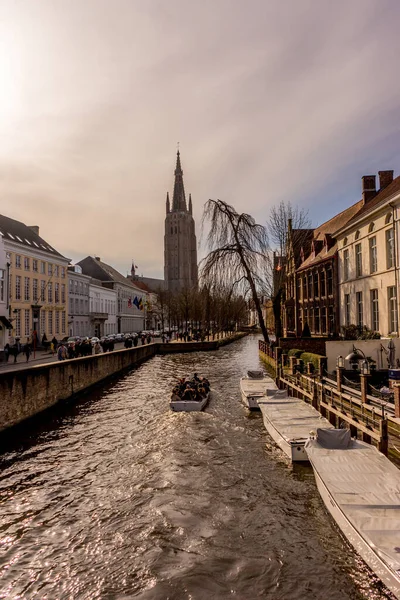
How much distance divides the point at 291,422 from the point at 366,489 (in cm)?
563

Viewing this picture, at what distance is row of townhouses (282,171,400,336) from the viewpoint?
2500 centimetres


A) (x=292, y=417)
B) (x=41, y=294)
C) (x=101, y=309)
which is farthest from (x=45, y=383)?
(x=101, y=309)

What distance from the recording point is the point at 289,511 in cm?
897

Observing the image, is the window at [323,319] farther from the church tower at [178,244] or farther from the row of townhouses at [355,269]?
the church tower at [178,244]

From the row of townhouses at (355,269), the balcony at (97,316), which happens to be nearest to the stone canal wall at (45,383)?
the row of townhouses at (355,269)

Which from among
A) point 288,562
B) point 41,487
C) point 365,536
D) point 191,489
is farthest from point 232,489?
point 41,487

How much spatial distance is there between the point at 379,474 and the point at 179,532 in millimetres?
4247

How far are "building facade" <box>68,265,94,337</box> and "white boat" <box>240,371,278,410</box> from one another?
43629 mm

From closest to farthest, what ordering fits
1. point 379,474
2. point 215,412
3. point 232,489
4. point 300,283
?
point 379,474 < point 232,489 < point 215,412 < point 300,283

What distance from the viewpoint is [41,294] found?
50.8 metres

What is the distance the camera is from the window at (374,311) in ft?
89.2

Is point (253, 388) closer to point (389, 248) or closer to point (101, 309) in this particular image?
point (389, 248)

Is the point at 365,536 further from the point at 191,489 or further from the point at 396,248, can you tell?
the point at 396,248

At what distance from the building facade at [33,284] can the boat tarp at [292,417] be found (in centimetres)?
3068
